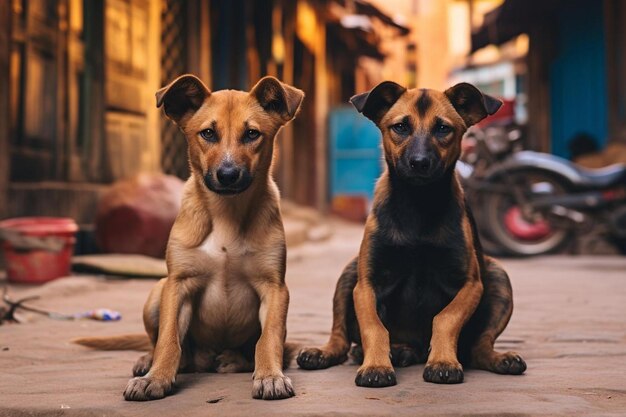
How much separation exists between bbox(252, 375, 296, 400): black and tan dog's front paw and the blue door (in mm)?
17923

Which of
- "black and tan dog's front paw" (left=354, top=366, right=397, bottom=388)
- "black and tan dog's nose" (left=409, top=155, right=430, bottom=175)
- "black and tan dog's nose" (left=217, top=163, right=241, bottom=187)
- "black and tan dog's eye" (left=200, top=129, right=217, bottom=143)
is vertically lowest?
"black and tan dog's front paw" (left=354, top=366, right=397, bottom=388)

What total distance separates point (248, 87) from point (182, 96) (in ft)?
33.8

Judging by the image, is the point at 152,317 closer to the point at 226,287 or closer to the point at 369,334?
the point at 226,287

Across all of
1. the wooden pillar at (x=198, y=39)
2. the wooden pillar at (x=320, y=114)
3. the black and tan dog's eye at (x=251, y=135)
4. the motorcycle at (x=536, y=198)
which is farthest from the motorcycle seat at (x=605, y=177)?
the wooden pillar at (x=320, y=114)

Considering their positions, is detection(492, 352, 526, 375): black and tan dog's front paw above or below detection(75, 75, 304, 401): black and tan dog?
below

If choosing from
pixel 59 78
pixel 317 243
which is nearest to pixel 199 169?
pixel 59 78

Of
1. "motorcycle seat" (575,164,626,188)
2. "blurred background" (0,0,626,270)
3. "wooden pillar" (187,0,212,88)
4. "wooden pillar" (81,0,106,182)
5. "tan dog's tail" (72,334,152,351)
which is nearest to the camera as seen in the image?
"tan dog's tail" (72,334,152,351)

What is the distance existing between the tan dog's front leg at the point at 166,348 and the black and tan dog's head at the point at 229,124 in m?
0.44

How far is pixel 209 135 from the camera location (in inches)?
121

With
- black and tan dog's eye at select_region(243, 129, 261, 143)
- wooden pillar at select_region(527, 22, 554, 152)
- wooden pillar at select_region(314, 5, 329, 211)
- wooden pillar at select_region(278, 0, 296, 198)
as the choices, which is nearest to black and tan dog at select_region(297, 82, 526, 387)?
black and tan dog's eye at select_region(243, 129, 261, 143)

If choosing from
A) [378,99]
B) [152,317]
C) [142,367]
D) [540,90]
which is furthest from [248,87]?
[142,367]

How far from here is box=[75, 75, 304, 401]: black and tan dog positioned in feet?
9.78

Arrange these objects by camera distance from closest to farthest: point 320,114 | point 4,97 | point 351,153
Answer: point 4,97 < point 320,114 < point 351,153

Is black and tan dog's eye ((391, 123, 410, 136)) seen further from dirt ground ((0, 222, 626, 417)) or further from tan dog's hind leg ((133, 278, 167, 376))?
tan dog's hind leg ((133, 278, 167, 376))
